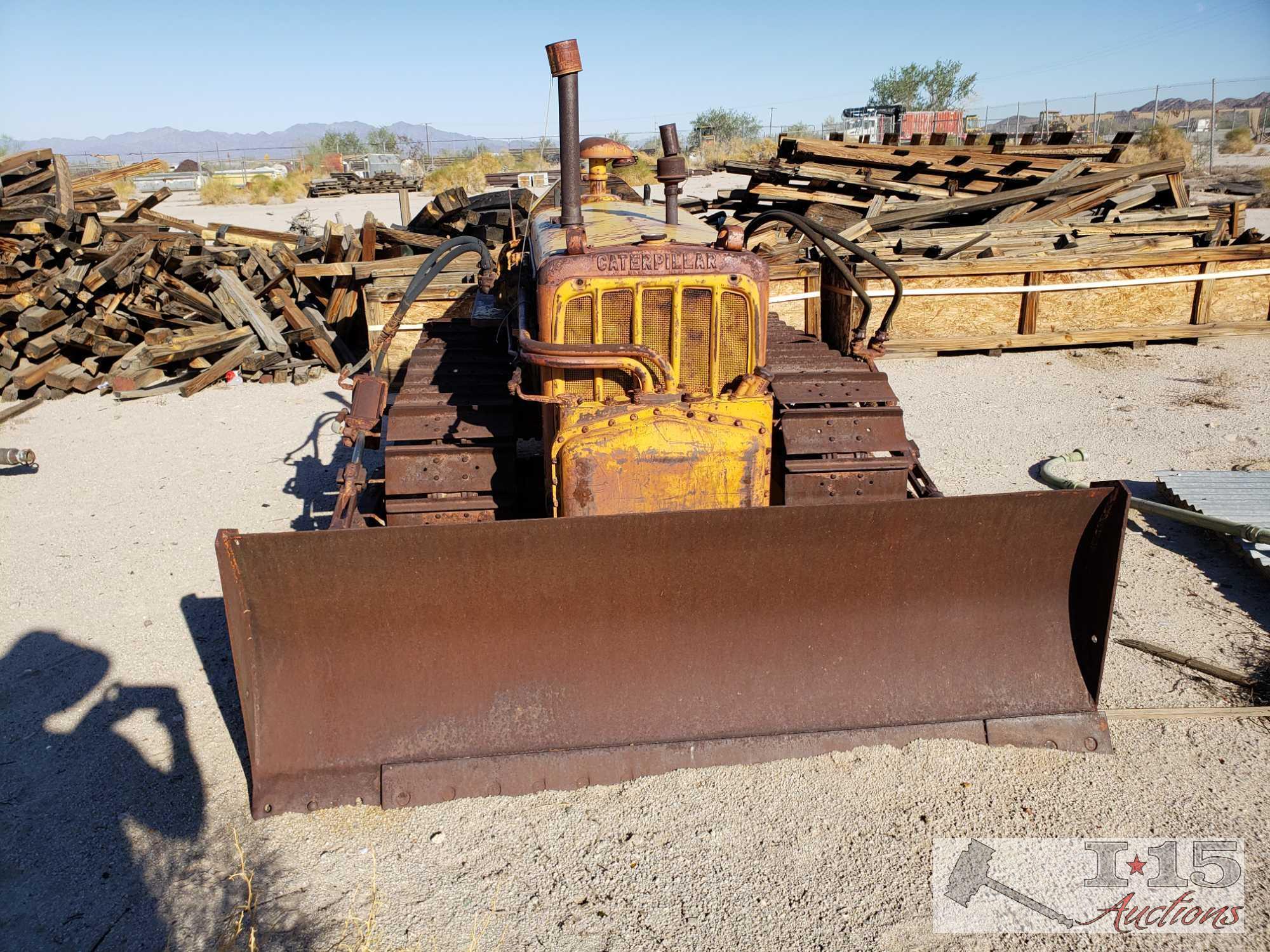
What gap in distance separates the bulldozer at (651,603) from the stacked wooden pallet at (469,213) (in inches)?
284

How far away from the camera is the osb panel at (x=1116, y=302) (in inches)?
382

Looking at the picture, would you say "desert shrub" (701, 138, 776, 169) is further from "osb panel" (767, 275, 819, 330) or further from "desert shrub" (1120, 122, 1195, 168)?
"osb panel" (767, 275, 819, 330)

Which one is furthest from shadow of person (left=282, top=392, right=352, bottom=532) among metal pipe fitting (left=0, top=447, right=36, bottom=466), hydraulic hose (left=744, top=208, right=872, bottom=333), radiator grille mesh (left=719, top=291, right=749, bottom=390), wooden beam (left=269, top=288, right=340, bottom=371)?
hydraulic hose (left=744, top=208, right=872, bottom=333)

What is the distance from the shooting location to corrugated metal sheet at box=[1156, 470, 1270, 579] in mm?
5031

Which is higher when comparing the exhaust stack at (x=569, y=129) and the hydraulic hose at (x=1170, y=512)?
the exhaust stack at (x=569, y=129)

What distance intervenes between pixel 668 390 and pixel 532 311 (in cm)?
104

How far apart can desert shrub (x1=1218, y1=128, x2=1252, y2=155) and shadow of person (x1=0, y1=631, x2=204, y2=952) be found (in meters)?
41.1

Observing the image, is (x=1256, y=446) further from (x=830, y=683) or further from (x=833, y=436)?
(x=830, y=683)

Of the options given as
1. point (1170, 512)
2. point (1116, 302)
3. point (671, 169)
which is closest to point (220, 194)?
point (1116, 302)

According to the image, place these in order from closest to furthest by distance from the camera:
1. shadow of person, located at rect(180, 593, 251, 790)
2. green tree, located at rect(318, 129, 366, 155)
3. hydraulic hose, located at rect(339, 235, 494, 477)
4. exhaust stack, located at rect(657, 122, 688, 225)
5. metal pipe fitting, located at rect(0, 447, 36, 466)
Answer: shadow of person, located at rect(180, 593, 251, 790) < exhaust stack, located at rect(657, 122, 688, 225) < hydraulic hose, located at rect(339, 235, 494, 477) < metal pipe fitting, located at rect(0, 447, 36, 466) < green tree, located at rect(318, 129, 366, 155)

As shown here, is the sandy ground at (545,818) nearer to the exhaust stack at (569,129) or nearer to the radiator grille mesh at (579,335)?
the radiator grille mesh at (579,335)

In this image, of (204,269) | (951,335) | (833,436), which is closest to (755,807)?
(833,436)

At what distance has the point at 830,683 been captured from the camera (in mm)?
3682

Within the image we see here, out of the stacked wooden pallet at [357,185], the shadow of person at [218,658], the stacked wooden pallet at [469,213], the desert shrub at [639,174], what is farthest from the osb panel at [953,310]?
the stacked wooden pallet at [357,185]
